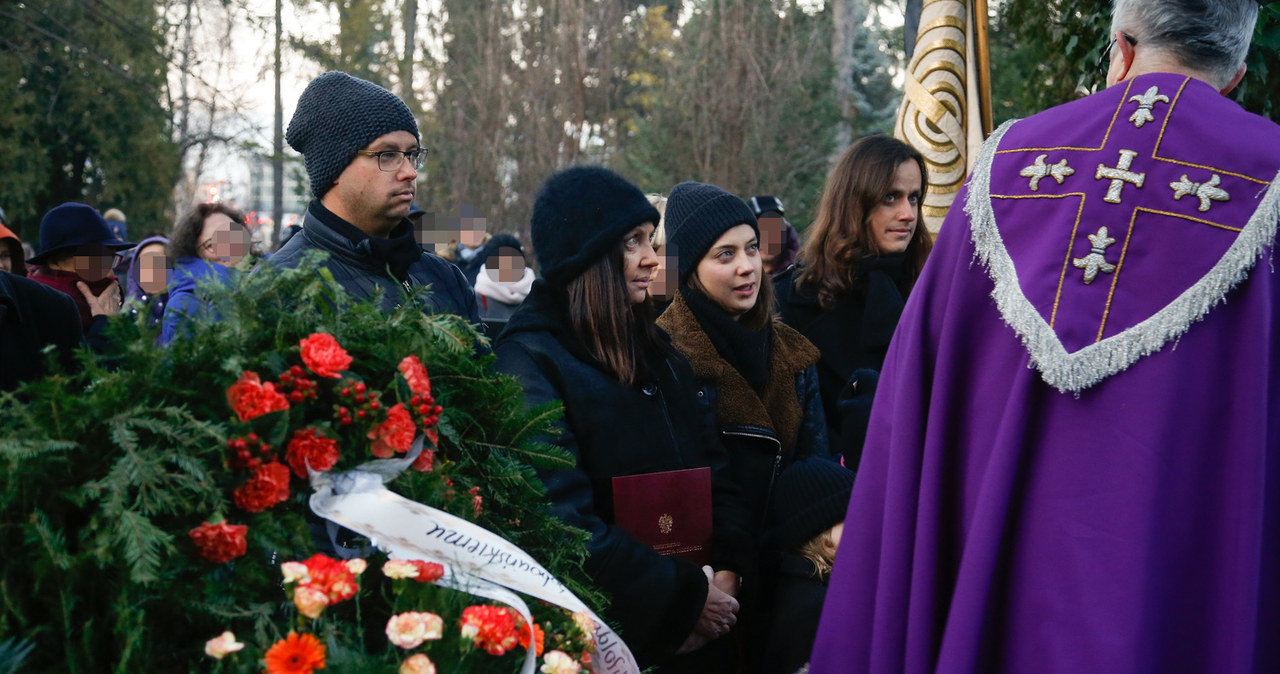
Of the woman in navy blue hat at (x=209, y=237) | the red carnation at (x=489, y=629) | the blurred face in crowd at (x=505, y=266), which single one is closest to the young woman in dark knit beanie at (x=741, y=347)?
the red carnation at (x=489, y=629)

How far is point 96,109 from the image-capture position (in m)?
18.5

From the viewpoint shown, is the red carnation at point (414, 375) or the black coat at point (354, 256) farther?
the black coat at point (354, 256)

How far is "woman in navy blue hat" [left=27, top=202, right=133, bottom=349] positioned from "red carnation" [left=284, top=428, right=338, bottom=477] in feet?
13.0

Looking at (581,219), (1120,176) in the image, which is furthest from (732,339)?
(1120,176)

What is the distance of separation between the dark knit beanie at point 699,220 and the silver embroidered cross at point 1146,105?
1.55m

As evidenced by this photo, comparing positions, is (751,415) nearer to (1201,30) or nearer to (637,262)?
(637,262)

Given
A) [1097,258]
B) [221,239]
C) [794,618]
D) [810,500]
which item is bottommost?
[794,618]

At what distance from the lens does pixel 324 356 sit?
1.82 m

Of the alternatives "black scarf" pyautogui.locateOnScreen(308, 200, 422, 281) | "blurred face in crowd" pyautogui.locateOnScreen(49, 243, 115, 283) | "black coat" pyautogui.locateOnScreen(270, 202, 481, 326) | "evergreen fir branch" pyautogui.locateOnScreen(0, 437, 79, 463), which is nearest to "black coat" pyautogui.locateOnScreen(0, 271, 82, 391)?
"black coat" pyautogui.locateOnScreen(270, 202, 481, 326)

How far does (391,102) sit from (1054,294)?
207 cm

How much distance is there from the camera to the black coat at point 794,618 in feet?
9.91

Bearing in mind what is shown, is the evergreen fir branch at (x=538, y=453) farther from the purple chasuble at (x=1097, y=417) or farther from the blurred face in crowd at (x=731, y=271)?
the blurred face in crowd at (x=731, y=271)

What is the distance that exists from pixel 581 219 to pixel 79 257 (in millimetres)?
3405

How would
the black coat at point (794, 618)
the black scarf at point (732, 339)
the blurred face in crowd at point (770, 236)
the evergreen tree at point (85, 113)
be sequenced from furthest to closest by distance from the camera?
the evergreen tree at point (85, 113) → the blurred face in crowd at point (770, 236) → the black scarf at point (732, 339) → the black coat at point (794, 618)
